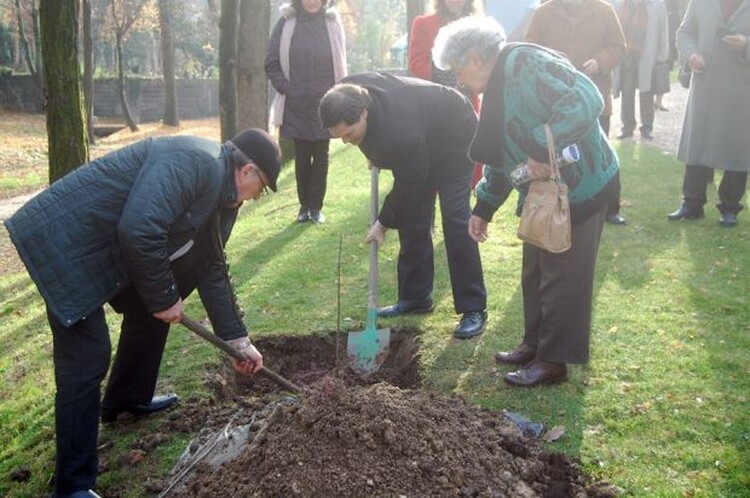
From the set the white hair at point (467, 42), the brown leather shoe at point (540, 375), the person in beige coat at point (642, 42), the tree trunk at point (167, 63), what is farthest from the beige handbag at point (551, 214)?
the tree trunk at point (167, 63)

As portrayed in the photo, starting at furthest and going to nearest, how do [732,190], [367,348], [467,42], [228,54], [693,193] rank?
1. [228,54]
2. [693,193]
3. [732,190]
4. [367,348]
5. [467,42]

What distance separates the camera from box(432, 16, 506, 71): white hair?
3746 mm

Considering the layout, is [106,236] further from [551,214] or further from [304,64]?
[304,64]

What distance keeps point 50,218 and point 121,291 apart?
20.6 inches

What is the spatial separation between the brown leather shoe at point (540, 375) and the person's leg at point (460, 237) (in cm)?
84

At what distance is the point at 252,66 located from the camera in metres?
11.0

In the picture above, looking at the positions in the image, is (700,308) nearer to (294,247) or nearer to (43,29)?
(294,247)

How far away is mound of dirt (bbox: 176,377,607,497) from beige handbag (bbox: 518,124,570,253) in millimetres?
920

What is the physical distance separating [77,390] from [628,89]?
10056mm

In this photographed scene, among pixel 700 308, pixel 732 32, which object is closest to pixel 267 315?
pixel 700 308

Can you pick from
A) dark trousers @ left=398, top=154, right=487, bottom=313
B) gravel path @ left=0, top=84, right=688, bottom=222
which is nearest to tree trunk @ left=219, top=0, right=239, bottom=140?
gravel path @ left=0, top=84, right=688, bottom=222

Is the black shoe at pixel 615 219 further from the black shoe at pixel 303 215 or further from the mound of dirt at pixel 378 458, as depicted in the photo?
the mound of dirt at pixel 378 458

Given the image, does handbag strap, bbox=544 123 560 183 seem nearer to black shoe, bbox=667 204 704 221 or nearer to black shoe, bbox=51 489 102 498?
black shoe, bbox=51 489 102 498

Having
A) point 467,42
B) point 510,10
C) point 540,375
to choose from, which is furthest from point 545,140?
point 510,10
